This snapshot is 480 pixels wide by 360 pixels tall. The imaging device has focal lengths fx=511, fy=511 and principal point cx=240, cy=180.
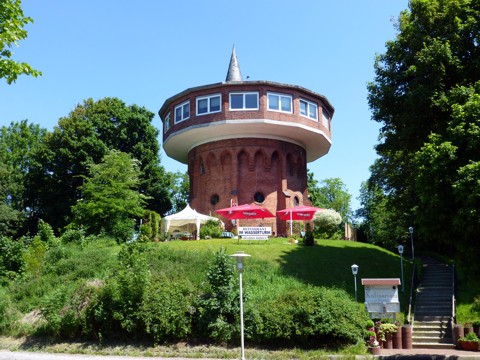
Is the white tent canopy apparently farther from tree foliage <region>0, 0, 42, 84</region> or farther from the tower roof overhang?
tree foliage <region>0, 0, 42, 84</region>

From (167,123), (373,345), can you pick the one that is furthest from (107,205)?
(373,345)

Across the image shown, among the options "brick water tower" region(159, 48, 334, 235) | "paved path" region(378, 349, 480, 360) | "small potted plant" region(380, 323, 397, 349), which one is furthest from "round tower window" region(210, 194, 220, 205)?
"paved path" region(378, 349, 480, 360)

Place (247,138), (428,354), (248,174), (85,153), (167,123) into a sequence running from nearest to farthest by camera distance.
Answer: (428,354), (247,138), (248,174), (167,123), (85,153)

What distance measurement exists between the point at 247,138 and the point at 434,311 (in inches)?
798

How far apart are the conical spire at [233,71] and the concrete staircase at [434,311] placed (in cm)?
2186

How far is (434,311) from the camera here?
21.8 meters

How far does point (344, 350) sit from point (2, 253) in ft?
56.6

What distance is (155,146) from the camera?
49.1m

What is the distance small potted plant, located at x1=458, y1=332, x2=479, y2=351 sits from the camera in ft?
58.7

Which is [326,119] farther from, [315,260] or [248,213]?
[315,260]

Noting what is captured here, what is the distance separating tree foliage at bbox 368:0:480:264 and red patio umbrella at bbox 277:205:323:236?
18.6 feet

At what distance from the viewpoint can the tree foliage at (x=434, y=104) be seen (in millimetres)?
16875

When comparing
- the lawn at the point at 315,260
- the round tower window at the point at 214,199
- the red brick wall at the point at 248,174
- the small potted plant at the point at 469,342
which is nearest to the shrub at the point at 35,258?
the lawn at the point at 315,260

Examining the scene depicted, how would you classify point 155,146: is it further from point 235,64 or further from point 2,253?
point 2,253
